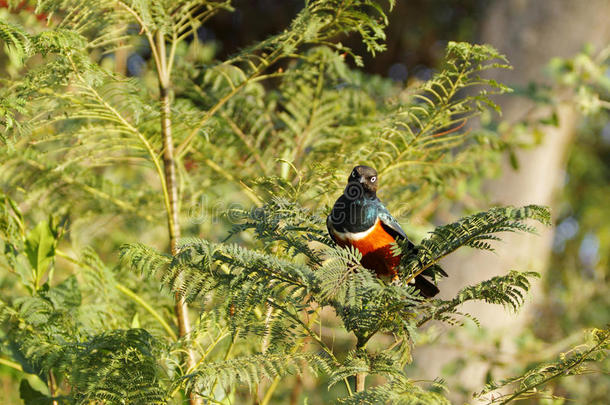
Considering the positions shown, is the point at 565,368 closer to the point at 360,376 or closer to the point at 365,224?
the point at 360,376

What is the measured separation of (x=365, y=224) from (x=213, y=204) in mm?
782

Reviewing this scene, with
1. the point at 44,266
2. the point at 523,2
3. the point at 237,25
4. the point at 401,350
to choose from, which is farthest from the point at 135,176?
the point at 401,350

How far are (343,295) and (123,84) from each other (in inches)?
40.9

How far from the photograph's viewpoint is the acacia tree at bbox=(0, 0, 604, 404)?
124cm

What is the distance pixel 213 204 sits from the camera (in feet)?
7.98

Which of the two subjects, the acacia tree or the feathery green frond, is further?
the acacia tree

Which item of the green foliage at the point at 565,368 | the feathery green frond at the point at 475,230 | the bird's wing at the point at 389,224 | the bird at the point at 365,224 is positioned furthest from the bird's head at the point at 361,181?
the green foliage at the point at 565,368

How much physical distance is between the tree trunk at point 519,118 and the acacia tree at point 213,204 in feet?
4.85

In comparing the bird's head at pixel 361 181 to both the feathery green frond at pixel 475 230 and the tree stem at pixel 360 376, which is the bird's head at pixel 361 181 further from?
the tree stem at pixel 360 376

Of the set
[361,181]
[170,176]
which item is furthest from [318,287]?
[170,176]

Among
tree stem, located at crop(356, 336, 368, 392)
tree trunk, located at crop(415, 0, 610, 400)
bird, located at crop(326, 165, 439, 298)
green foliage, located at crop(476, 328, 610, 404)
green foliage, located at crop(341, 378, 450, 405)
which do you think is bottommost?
green foliage, located at crop(341, 378, 450, 405)

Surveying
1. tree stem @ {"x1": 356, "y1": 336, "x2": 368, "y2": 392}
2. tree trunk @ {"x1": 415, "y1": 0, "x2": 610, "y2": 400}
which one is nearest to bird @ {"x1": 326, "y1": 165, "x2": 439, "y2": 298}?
tree stem @ {"x1": 356, "y1": 336, "x2": 368, "y2": 392}

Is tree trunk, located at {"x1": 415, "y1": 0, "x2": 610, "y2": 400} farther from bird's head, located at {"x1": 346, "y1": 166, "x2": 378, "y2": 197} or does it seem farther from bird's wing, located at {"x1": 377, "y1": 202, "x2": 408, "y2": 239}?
bird's head, located at {"x1": 346, "y1": 166, "x2": 378, "y2": 197}

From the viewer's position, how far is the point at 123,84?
1769 mm
